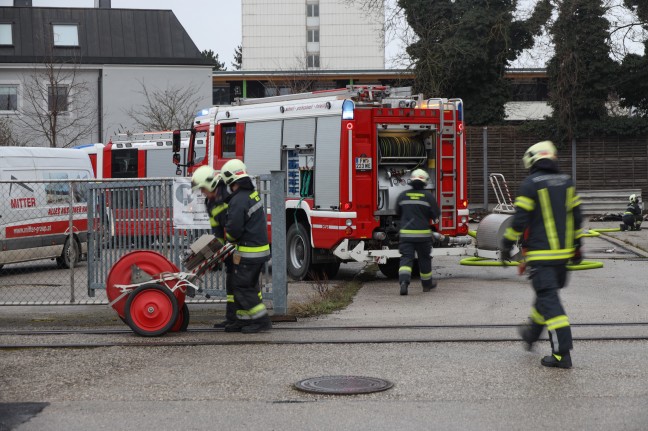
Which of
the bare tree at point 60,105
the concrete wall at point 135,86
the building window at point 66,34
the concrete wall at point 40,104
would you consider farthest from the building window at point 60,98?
the building window at point 66,34

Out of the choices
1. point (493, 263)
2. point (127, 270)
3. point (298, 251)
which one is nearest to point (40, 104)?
point (298, 251)

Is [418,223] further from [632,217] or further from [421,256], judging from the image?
[632,217]

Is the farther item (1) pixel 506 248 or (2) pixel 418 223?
(2) pixel 418 223

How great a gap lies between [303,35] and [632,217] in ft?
225

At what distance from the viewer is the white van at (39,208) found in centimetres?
1456

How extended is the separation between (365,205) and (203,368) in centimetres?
749

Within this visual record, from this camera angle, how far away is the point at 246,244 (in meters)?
10.4

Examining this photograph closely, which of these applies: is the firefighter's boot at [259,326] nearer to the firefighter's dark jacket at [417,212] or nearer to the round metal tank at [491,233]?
the firefighter's dark jacket at [417,212]

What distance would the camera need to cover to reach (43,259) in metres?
16.8

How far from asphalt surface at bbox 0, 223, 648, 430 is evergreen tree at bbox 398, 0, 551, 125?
24.2 metres

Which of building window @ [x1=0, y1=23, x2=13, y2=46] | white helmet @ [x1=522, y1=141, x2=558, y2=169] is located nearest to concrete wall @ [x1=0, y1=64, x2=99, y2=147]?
building window @ [x1=0, y1=23, x2=13, y2=46]

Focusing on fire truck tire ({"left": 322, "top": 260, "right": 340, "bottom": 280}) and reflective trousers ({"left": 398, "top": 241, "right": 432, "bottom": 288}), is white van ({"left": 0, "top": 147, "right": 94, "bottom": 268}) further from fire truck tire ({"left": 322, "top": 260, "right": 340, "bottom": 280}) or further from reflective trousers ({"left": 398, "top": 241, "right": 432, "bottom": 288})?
reflective trousers ({"left": 398, "top": 241, "right": 432, "bottom": 288})

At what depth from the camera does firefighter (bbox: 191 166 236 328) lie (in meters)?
10.4

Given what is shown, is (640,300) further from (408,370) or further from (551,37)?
(551,37)
